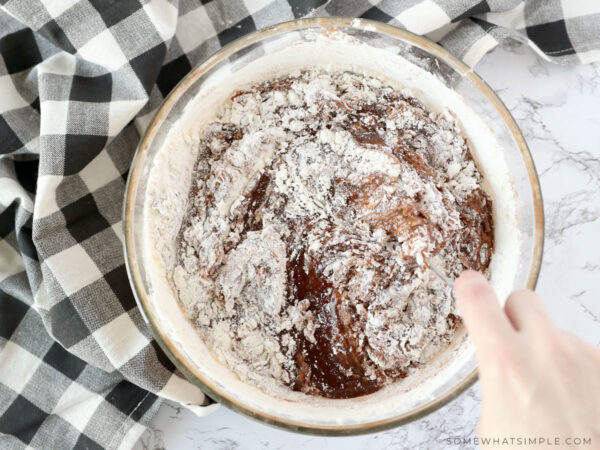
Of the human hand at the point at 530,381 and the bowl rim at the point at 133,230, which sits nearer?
the human hand at the point at 530,381

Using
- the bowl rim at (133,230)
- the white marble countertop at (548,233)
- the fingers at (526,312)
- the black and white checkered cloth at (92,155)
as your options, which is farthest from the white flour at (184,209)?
the fingers at (526,312)

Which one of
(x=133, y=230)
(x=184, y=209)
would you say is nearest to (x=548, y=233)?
(x=184, y=209)

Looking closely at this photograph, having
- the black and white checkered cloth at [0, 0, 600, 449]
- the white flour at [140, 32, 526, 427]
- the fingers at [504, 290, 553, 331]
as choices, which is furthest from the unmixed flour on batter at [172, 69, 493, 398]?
the fingers at [504, 290, 553, 331]

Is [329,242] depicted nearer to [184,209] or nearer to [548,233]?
[184,209]

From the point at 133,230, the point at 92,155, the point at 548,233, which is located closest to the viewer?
the point at 133,230

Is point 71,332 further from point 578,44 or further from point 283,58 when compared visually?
point 578,44

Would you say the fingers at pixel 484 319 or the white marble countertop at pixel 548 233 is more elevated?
the fingers at pixel 484 319

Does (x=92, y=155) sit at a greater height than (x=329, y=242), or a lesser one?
greater

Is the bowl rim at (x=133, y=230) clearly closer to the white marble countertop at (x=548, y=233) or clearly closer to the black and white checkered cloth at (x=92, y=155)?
the black and white checkered cloth at (x=92, y=155)
